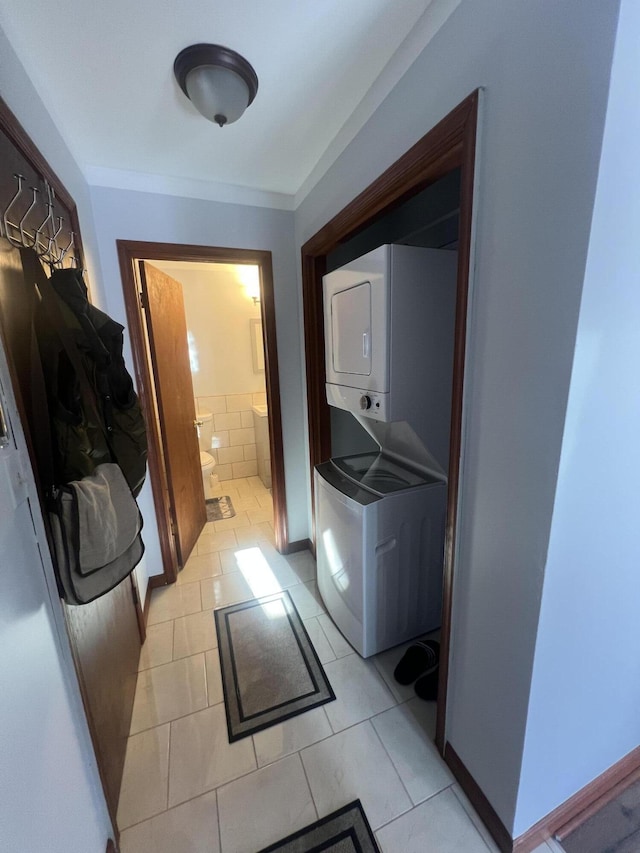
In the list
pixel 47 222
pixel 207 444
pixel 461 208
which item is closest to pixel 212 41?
pixel 47 222

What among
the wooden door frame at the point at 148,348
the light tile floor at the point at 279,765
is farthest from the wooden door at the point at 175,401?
the light tile floor at the point at 279,765

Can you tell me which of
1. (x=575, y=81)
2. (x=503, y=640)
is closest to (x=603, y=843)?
(x=503, y=640)

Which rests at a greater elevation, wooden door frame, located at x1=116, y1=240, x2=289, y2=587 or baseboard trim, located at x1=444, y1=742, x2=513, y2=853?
wooden door frame, located at x1=116, y1=240, x2=289, y2=587

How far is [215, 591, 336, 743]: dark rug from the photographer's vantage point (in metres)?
1.45

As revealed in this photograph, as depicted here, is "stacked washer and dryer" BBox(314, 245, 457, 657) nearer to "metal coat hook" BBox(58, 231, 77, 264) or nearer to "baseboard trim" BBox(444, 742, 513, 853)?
"baseboard trim" BBox(444, 742, 513, 853)

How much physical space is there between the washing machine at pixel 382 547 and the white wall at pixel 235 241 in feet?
2.17

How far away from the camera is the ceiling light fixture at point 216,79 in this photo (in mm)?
1046

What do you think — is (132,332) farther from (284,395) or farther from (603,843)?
(603,843)

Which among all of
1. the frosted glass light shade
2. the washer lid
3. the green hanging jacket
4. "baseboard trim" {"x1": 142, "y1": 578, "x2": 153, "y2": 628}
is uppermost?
the frosted glass light shade

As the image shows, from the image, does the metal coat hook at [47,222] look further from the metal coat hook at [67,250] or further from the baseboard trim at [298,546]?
the baseboard trim at [298,546]

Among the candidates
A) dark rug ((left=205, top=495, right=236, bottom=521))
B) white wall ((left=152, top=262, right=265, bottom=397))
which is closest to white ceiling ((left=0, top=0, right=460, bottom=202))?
white wall ((left=152, top=262, right=265, bottom=397))

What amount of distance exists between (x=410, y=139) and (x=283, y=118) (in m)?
0.61

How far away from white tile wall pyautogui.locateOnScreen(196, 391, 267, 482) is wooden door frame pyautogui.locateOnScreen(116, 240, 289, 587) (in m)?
1.60

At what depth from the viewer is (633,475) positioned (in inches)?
32.2
